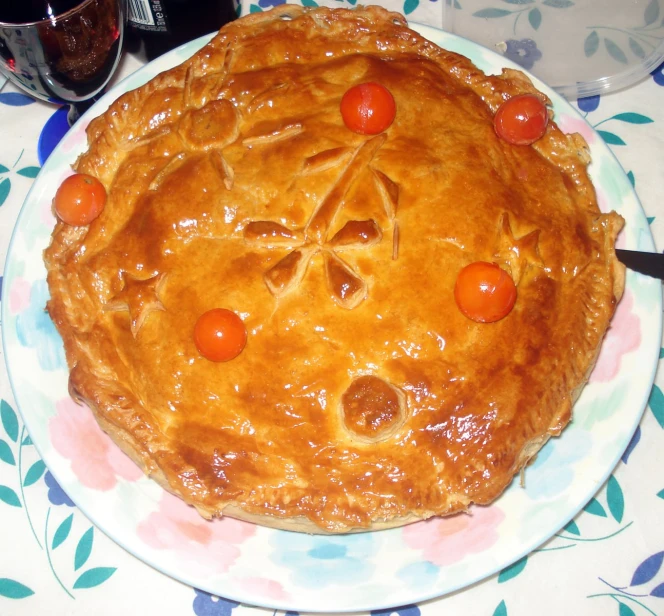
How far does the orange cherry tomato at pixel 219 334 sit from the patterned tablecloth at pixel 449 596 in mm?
1052

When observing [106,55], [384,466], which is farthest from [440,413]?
[106,55]

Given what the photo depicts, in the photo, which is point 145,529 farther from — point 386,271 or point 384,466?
point 386,271

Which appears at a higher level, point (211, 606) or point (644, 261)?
point (644, 261)

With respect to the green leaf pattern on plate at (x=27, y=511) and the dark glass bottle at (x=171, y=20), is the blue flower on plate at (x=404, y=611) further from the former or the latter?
the dark glass bottle at (x=171, y=20)

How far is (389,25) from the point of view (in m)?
3.17

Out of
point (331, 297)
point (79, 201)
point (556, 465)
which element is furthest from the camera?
point (79, 201)

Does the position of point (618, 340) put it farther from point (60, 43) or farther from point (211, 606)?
point (60, 43)

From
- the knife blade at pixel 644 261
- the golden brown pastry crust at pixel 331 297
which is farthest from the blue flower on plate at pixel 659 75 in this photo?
the knife blade at pixel 644 261

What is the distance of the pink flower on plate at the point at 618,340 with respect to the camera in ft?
9.26

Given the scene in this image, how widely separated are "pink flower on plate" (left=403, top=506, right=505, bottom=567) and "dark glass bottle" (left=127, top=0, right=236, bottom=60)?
8.75 ft

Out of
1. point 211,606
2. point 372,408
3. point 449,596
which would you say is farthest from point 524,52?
point 211,606

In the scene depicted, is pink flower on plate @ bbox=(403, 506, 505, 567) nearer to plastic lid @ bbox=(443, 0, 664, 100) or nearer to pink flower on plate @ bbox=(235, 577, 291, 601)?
pink flower on plate @ bbox=(235, 577, 291, 601)

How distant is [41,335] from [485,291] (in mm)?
1843

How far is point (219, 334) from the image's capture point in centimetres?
250
